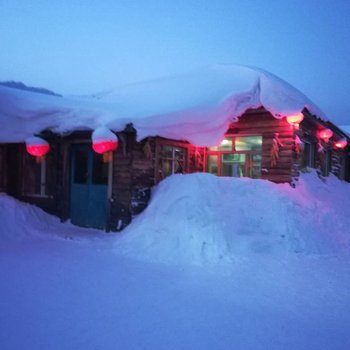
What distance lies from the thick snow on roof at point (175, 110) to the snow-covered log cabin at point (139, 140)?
3 centimetres

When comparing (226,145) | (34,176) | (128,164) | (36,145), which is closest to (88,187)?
(128,164)

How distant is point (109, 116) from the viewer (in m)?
9.53

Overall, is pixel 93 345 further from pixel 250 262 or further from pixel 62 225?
pixel 62 225

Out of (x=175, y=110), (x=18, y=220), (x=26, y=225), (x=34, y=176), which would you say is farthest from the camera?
(x=34, y=176)

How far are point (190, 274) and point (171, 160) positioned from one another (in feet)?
18.5

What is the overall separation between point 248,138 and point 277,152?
57.8 inches

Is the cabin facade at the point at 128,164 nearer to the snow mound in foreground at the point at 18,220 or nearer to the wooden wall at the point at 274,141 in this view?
the wooden wall at the point at 274,141

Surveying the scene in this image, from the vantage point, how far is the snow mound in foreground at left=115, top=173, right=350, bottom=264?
7082mm

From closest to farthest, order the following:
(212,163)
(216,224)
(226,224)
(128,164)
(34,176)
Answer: (216,224), (226,224), (128,164), (34,176), (212,163)

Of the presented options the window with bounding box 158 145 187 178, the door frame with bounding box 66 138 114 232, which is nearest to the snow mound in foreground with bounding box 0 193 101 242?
the door frame with bounding box 66 138 114 232

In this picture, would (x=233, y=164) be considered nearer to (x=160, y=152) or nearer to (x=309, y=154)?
(x=309, y=154)

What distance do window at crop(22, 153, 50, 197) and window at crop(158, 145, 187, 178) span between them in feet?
13.6

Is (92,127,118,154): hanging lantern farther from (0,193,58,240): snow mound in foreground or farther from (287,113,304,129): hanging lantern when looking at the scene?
(287,113,304,129): hanging lantern

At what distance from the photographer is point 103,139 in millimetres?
8859
